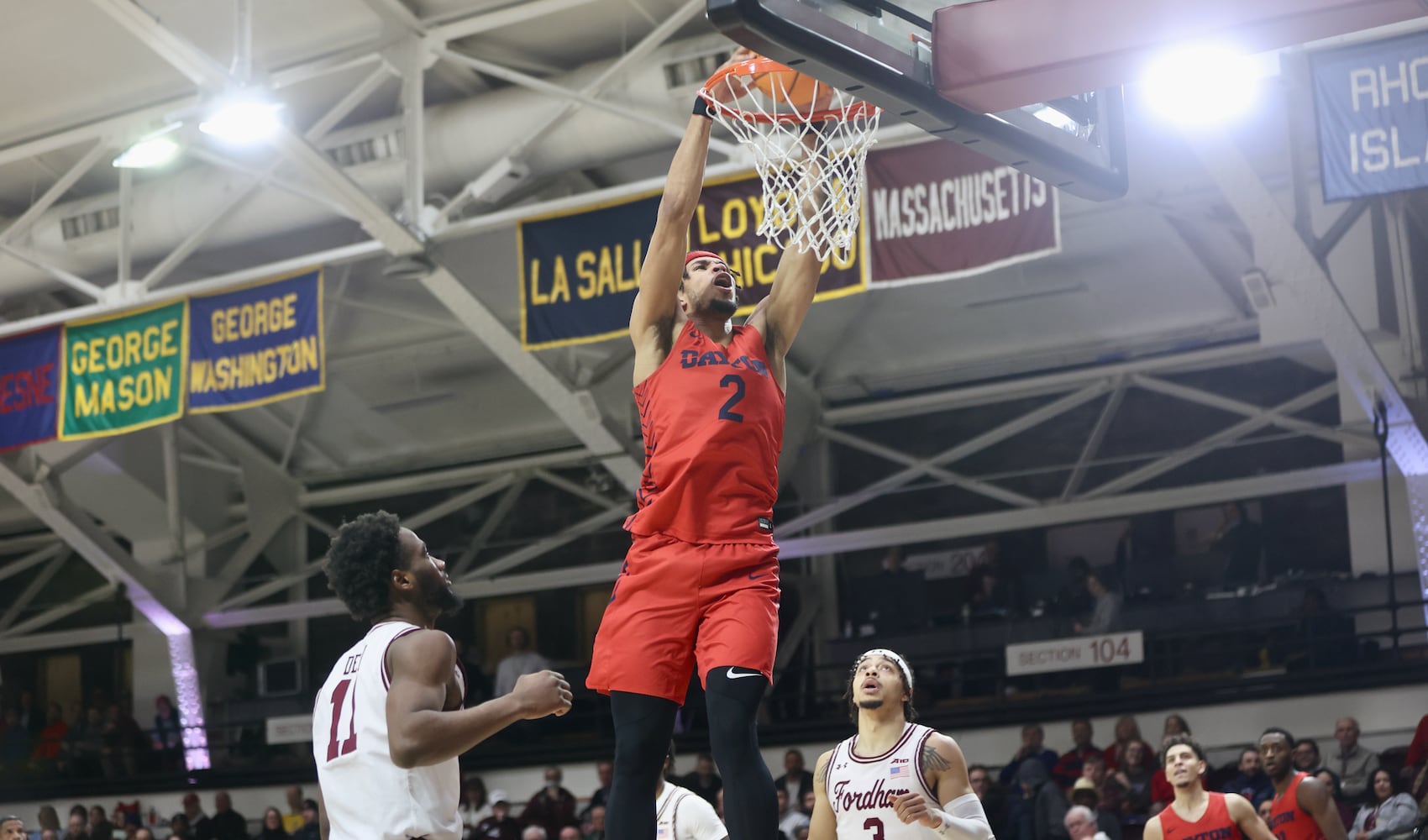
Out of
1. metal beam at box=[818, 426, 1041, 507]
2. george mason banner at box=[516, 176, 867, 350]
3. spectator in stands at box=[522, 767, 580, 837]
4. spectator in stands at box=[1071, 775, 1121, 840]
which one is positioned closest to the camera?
spectator in stands at box=[1071, 775, 1121, 840]

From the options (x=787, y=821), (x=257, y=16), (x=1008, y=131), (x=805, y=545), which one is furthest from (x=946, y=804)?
(x=805, y=545)

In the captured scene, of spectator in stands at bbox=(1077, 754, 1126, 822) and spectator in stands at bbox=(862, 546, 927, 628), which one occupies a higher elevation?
spectator in stands at bbox=(862, 546, 927, 628)

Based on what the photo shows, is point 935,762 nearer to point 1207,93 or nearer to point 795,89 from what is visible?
point 795,89

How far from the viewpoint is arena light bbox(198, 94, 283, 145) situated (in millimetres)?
12734

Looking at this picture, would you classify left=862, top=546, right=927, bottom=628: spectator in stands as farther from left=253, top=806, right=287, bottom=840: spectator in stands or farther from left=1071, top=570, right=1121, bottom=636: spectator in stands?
left=253, top=806, right=287, bottom=840: spectator in stands

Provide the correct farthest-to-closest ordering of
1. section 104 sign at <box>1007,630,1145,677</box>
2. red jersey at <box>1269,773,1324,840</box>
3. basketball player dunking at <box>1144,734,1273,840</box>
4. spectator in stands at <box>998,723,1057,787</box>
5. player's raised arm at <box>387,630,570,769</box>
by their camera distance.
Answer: section 104 sign at <box>1007,630,1145,677</box>
spectator in stands at <box>998,723,1057,787</box>
red jersey at <box>1269,773,1324,840</box>
basketball player dunking at <box>1144,734,1273,840</box>
player's raised arm at <box>387,630,570,769</box>

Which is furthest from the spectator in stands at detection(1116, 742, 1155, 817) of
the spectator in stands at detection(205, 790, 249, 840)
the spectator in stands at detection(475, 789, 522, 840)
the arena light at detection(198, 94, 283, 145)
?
the spectator in stands at detection(205, 790, 249, 840)

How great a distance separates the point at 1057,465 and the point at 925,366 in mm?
1800

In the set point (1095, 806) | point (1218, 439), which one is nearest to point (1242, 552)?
point (1218, 439)

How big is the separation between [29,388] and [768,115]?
12446 mm

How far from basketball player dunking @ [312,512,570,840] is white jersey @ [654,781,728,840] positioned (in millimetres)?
3903

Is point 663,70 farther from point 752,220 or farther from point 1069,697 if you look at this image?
point 1069,697

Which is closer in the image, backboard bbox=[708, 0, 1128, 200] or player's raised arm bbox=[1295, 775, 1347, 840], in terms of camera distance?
backboard bbox=[708, 0, 1128, 200]

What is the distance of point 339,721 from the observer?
4.44 metres
